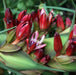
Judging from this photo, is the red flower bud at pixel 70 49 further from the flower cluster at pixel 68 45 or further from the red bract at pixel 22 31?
the red bract at pixel 22 31

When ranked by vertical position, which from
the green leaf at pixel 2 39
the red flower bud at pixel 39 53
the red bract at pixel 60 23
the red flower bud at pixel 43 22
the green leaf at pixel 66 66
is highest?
the red bract at pixel 60 23

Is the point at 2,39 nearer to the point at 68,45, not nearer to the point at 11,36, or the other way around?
the point at 11,36

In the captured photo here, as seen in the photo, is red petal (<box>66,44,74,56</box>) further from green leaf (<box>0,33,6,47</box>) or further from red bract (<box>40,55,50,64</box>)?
green leaf (<box>0,33,6,47</box>)

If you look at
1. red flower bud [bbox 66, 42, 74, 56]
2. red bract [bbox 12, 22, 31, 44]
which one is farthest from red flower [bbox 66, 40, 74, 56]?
red bract [bbox 12, 22, 31, 44]

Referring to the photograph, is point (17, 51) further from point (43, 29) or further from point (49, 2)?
point (49, 2)

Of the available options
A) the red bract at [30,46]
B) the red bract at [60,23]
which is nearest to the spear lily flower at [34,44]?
the red bract at [30,46]

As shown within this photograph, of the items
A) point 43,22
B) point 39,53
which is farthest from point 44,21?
point 39,53

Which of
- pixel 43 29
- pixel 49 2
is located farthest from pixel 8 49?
pixel 49 2
